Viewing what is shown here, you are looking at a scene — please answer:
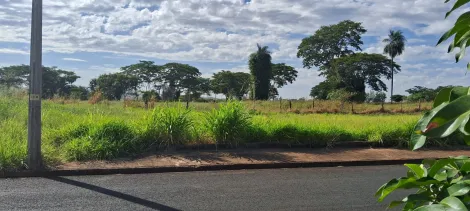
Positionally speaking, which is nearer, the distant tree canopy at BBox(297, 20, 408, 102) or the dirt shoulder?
the dirt shoulder

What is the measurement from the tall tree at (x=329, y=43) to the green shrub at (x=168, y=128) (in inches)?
2028

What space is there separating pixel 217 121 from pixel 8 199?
5625 mm

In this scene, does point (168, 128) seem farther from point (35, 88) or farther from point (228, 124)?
point (35, 88)

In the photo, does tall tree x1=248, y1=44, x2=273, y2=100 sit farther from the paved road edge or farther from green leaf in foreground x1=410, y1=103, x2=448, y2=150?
green leaf in foreground x1=410, y1=103, x2=448, y2=150

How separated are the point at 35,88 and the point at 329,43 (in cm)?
5619

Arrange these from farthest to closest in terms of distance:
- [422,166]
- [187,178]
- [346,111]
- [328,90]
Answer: [328,90] < [346,111] < [187,178] < [422,166]

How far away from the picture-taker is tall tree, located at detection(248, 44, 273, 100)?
54.6 metres

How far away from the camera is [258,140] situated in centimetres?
1192

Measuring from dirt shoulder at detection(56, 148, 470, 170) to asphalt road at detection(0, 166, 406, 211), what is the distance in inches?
24.1

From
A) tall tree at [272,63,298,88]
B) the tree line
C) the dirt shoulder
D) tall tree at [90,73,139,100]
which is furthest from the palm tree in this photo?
the dirt shoulder

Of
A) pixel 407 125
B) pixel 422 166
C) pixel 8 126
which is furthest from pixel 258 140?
pixel 422 166

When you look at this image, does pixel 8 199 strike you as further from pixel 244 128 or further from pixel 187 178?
pixel 244 128

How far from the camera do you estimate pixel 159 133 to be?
Answer: 434 inches

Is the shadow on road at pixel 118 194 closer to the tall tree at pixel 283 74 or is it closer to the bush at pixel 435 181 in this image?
the bush at pixel 435 181
